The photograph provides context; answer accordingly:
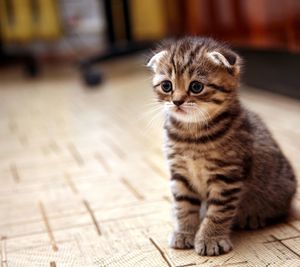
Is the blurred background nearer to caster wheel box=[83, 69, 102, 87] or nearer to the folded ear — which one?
caster wheel box=[83, 69, 102, 87]

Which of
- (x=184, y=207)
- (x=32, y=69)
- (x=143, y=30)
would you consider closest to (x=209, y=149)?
(x=184, y=207)

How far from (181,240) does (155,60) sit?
430 mm

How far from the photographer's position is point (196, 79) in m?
1.32

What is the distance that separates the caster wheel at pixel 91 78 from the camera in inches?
160

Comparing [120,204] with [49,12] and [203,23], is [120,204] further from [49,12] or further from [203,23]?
[49,12]

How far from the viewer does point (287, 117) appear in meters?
2.62

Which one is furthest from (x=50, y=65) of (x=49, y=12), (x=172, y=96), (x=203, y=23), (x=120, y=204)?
(x=172, y=96)

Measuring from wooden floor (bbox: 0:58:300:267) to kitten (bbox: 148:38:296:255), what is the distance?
6cm

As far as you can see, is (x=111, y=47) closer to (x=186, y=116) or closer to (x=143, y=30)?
(x=143, y=30)

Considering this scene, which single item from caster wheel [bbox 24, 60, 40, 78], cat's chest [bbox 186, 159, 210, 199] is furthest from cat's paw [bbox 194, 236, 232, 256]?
caster wheel [bbox 24, 60, 40, 78]

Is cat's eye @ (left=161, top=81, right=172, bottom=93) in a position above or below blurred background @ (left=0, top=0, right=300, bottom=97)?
above

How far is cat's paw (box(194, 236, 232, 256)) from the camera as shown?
1.34 m

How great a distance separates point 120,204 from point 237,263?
545 mm

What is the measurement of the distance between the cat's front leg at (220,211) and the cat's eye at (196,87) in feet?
0.66
